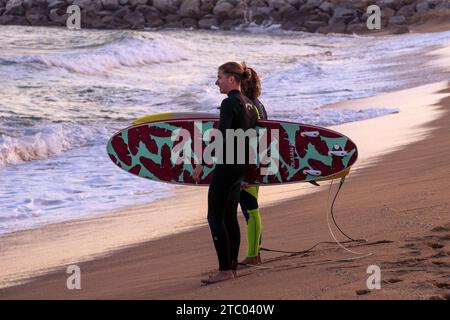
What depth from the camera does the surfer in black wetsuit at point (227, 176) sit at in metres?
5.21

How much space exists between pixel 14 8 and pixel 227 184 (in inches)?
1442

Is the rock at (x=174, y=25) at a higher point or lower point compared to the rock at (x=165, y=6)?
lower

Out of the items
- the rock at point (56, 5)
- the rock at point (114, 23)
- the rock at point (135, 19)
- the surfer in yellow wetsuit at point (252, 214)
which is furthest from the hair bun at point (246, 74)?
the rock at point (56, 5)

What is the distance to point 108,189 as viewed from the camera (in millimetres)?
8820

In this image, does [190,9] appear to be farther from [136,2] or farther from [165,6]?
[136,2]

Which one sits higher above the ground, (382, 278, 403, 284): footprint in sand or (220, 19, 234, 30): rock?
(382, 278, 403, 284): footprint in sand

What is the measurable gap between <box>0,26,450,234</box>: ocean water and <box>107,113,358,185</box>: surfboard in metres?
1.68

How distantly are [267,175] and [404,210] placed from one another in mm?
1019

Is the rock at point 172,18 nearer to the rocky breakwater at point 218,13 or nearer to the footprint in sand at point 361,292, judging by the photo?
the rocky breakwater at point 218,13

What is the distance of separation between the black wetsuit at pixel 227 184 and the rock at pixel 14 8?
3649 centimetres

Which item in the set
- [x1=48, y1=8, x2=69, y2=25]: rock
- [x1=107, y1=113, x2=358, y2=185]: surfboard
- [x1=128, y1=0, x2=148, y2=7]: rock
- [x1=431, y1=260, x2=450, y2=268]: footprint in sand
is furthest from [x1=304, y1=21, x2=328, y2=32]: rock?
[x1=431, y1=260, x2=450, y2=268]: footprint in sand

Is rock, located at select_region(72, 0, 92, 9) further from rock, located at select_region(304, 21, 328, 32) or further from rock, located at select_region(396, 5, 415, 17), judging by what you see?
rock, located at select_region(396, 5, 415, 17)

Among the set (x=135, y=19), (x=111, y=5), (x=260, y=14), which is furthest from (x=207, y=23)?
(x=111, y=5)

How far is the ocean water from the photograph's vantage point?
8883 millimetres
